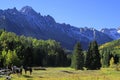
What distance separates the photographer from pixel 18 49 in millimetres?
176625

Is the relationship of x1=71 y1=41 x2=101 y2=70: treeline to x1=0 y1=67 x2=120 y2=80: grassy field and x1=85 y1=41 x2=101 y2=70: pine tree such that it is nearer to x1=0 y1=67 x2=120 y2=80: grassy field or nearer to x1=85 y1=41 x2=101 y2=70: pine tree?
x1=85 y1=41 x2=101 y2=70: pine tree

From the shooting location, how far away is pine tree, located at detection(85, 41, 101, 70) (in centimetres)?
15462

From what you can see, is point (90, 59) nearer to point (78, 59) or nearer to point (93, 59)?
point (93, 59)

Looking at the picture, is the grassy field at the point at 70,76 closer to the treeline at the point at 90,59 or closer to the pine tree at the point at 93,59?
the pine tree at the point at 93,59

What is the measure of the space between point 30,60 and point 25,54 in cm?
391

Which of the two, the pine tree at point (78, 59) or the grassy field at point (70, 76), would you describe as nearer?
the grassy field at point (70, 76)

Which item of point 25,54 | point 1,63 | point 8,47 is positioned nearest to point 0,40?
point 8,47

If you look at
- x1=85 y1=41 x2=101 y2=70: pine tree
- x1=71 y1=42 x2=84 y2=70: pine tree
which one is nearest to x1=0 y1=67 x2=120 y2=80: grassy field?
x1=85 y1=41 x2=101 y2=70: pine tree

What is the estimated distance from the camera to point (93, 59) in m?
156

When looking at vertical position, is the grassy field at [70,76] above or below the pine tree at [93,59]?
below

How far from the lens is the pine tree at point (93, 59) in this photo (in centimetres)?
15462

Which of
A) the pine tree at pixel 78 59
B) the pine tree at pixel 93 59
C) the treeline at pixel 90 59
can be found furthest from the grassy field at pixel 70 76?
the pine tree at pixel 78 59

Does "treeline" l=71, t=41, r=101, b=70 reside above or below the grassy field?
above

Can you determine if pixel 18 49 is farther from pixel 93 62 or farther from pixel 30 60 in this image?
pixel 93 62
